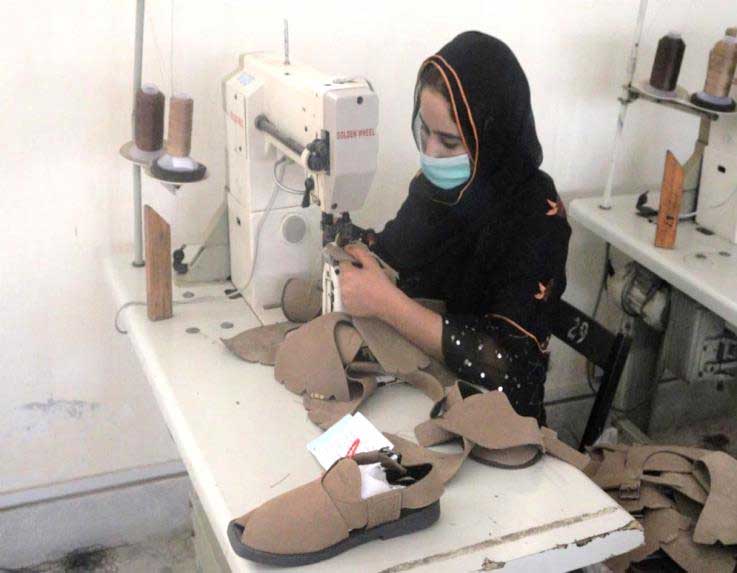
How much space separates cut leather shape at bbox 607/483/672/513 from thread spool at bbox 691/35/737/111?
834 mm

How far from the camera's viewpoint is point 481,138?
150 cm

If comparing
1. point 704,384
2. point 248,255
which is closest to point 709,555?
point 248,255

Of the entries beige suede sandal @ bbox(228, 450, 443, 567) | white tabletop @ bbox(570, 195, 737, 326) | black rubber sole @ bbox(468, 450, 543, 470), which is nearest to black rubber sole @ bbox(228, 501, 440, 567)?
beige suede sandal @ bbox(228, 450, 443, 567)

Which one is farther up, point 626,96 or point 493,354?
point 626,96

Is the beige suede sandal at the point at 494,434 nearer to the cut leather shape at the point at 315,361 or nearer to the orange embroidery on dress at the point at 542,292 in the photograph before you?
the cut leather shape at the point at 315,361

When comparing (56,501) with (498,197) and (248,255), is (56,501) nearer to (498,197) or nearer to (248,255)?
(248,255)

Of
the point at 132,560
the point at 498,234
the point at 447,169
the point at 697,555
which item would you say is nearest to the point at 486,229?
the point at 498,234

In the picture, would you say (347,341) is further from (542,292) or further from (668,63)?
(668,63)

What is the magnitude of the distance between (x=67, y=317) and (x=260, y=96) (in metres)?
0.72

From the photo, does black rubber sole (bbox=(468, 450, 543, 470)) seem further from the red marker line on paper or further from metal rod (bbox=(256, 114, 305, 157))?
metal rod (bbox=(256, 114, 305, 157))

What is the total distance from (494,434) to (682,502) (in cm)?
61

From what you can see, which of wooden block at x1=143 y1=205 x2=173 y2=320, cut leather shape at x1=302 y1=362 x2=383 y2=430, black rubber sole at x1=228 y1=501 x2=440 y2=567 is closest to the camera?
black rubber sole at x1=228 y1=501 x2=440 y2=567

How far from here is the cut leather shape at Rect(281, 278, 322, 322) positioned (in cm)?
156

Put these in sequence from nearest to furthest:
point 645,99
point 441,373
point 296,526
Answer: point 296,526
point 441,373
point 645,99
